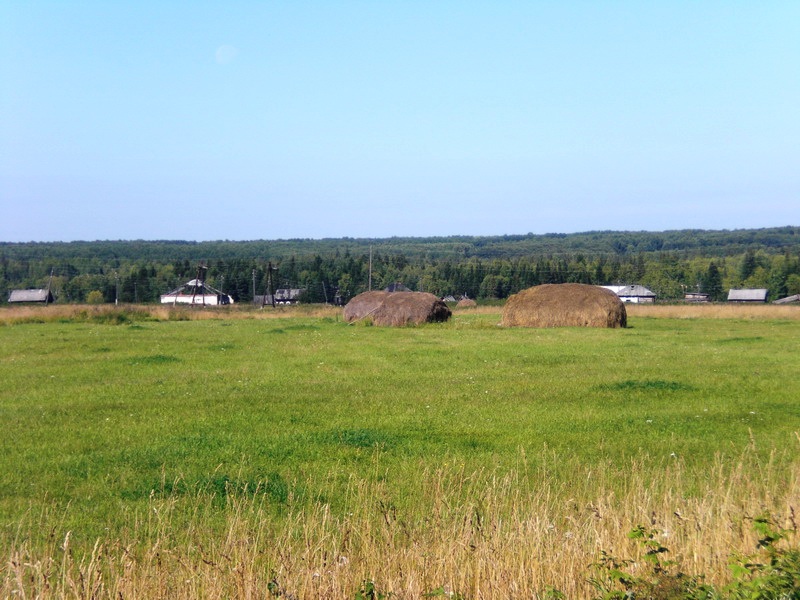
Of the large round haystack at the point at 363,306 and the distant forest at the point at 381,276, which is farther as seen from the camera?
the distant forest at the point at 381,276

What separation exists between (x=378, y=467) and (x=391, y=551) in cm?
277

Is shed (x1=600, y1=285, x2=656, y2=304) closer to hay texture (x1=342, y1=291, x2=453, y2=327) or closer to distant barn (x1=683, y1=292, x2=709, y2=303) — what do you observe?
distant barn (x1=683, y1=292, x2=709, y2=303)

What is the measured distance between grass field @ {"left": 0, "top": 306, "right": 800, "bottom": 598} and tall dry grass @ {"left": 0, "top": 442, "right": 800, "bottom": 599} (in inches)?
0.8

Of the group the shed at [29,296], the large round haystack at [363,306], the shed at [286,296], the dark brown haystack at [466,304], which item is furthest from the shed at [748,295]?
the large round haystack at [363,306]

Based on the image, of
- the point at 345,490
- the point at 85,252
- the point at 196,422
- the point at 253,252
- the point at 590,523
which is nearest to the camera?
the point at 590,523

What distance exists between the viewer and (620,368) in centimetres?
1673

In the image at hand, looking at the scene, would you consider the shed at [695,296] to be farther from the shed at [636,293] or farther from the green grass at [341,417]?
the green grass at [341,417]

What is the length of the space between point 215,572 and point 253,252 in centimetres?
17559

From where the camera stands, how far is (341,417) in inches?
433

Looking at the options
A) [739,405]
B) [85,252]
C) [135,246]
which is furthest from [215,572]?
[135,246]

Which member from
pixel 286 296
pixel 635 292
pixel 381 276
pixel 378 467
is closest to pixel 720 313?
pixel 378 467

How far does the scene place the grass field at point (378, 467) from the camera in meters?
5.22

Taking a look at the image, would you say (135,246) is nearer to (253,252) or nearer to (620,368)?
(253,252)

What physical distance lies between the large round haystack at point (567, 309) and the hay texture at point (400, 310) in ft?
9.45
